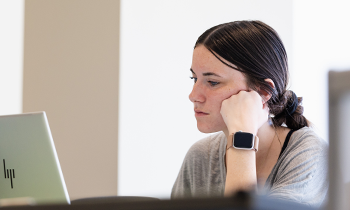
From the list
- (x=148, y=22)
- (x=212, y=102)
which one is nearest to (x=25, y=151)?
(x=212, y=102)

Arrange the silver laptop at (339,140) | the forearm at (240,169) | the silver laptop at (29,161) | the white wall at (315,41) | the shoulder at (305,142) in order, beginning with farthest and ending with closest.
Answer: the white wall at (315,41)
the shoulder at (305,142)
the forearm at (240,169)
the silver laptop at (29,161)
the silver laptop at (339,140)

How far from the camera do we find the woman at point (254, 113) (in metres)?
1.21

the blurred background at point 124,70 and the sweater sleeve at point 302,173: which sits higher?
the blurred background at point 124,70

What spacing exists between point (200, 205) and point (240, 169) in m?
0.90

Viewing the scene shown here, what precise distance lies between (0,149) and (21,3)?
1.95 metres

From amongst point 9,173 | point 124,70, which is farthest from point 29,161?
point 124,70

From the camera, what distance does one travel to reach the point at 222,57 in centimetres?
133

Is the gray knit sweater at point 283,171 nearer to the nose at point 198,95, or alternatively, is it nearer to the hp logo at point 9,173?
the nose at point 198,95

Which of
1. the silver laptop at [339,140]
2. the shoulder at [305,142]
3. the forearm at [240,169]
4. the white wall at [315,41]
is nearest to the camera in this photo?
the silver laptop at [339,140]

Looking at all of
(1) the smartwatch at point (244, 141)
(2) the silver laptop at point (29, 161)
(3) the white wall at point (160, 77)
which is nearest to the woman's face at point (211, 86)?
(1) the smartwatch at point (244, 141)

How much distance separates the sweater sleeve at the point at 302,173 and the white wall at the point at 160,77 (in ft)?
4.30

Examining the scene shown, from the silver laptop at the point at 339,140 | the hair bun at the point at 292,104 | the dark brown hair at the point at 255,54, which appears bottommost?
the silver laptop at the point at 339,140

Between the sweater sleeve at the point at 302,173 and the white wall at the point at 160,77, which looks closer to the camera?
the sweater sleeve at the point at 302,173

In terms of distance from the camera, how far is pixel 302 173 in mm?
1200
